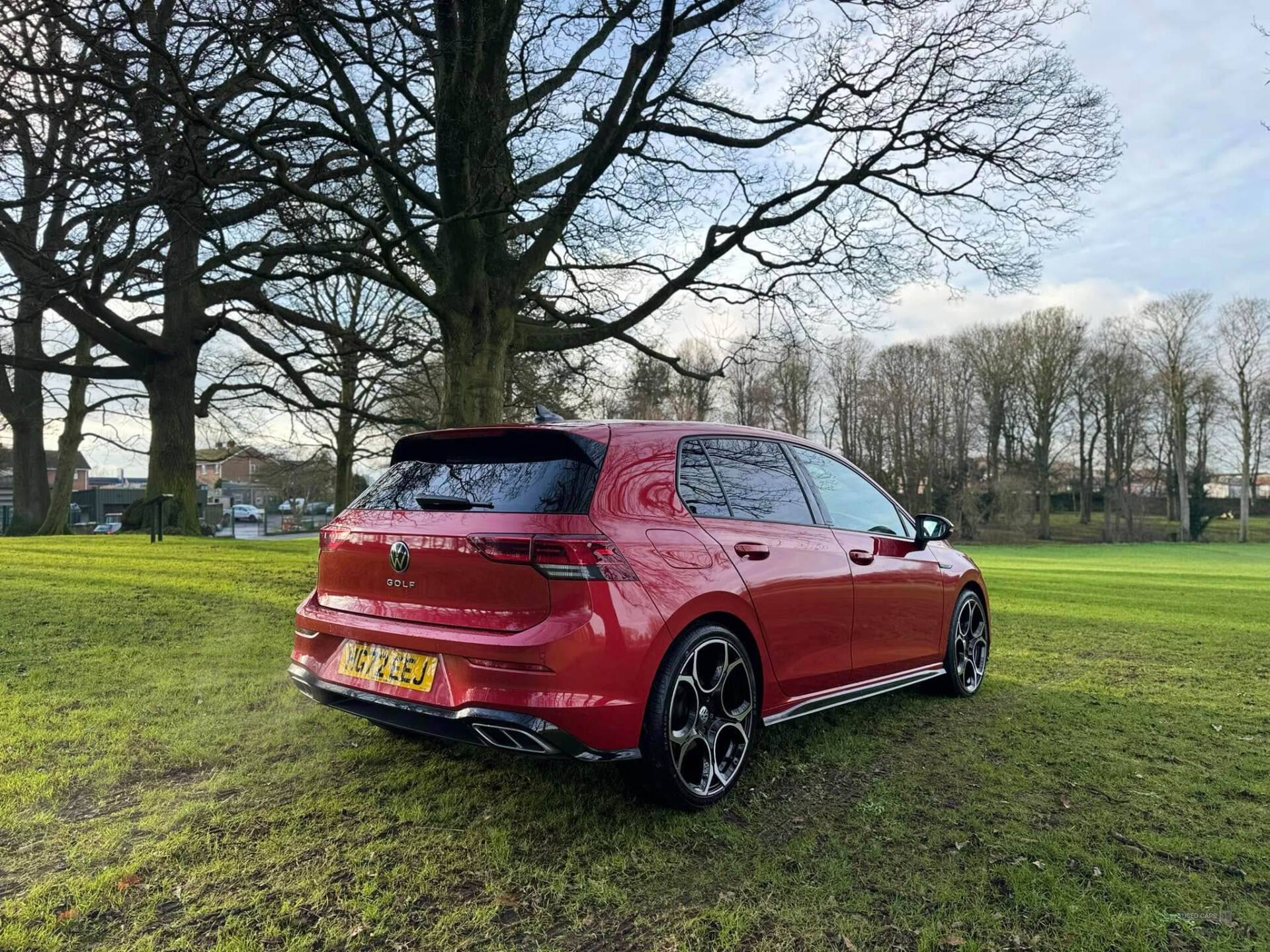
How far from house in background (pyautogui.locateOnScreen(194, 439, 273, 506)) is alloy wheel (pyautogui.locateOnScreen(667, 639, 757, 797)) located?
→ 2733 centimetres

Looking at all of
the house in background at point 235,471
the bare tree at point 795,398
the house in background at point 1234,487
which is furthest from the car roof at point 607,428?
the house in background at point 1234,487

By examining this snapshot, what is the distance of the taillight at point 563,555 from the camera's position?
9.48 ft

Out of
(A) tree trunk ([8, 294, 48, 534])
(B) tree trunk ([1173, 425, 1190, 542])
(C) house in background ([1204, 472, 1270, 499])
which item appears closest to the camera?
(A) tree trunk ([8, 294, 48, 534])

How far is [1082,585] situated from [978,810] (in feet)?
39.8

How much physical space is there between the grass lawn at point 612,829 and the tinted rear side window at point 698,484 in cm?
126

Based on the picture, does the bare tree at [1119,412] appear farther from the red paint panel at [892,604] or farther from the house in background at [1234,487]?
the red paint panel at [892,604]

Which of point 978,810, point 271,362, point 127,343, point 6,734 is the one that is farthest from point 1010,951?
point 271,362

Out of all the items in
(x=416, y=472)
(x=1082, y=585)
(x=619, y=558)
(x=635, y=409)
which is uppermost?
(x=635, y=409)

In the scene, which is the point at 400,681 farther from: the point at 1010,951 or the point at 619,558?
the point at 1010,951

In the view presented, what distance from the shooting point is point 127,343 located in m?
16.2

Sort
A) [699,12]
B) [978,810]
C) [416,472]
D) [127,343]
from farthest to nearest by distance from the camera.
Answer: [127,343] < [699,12] < [416,472] < [978,810]

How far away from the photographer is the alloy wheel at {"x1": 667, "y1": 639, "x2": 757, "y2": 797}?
3.17 meters

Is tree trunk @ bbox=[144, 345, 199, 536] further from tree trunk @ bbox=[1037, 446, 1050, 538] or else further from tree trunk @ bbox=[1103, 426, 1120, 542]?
tree trunk @ bbox=[1103, 426, 1120, 542]

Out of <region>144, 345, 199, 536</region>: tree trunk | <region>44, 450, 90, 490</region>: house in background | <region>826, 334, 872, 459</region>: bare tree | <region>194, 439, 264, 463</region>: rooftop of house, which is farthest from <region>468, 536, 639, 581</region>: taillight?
<region>44, 450, 90, 490</region>: house in background
